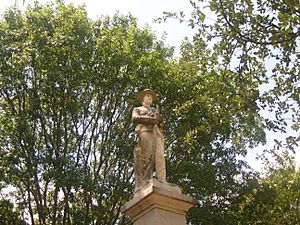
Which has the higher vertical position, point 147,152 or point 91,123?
point 91,123

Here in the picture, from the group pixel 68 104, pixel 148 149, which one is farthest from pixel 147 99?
pixel 68 104

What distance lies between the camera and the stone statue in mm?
7789

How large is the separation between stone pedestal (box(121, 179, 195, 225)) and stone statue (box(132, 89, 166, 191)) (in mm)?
316

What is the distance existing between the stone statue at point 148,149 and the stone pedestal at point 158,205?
0.32 metres

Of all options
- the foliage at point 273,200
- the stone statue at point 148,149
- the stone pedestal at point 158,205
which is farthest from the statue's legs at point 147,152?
the foliage at point 273,200

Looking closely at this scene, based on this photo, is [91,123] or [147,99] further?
[91,123]

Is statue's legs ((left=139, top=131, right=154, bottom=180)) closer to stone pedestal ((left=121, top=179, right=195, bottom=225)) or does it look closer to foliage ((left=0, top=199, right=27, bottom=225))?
stone pedestal ((left=121, top=179, right=195, bottom=225))

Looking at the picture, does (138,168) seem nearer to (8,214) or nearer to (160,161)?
(160,161)

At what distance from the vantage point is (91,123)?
1633 cm

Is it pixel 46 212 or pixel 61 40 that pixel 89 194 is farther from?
pixel 61 40

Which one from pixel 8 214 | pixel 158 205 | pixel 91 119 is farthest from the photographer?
pixel 91 119

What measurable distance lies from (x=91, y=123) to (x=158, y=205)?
947cm

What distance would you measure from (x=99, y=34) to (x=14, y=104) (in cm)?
394

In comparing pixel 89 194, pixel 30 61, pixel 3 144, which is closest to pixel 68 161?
pixel 89 194
